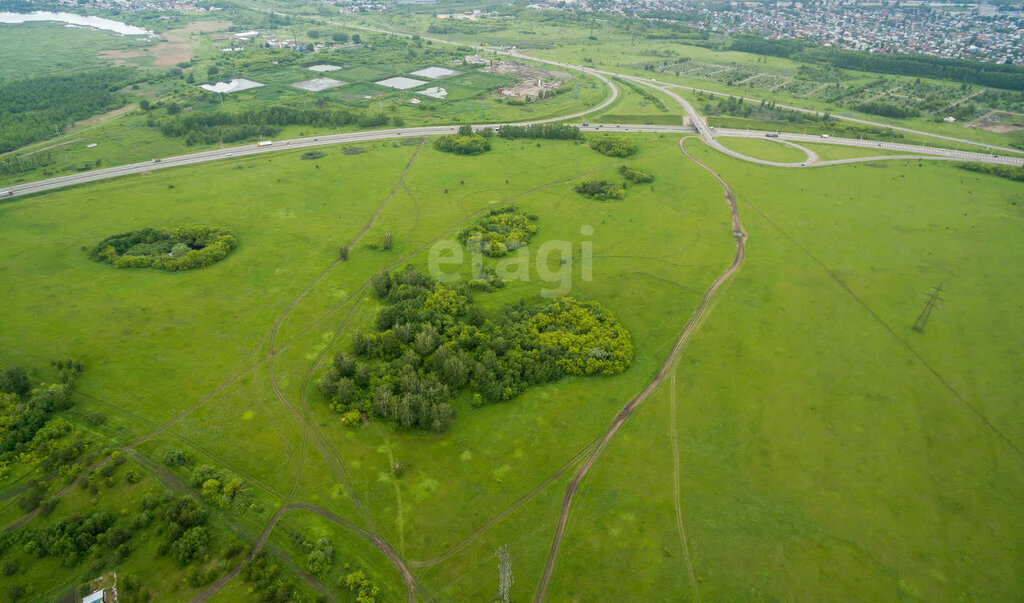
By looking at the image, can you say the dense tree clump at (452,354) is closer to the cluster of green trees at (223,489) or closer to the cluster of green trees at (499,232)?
the cluster of green trees at (223,489)

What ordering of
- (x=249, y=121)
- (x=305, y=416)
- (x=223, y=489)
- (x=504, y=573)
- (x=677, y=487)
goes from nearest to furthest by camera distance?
(x=504, y=573) → (x=223, y=489) → (x=677, y=487) → (x=305, y=416) → (x=249, y=121)

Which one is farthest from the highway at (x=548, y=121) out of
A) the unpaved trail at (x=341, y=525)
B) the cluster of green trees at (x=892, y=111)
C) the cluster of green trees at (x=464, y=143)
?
the unpaved trail at (x=341, y=525)

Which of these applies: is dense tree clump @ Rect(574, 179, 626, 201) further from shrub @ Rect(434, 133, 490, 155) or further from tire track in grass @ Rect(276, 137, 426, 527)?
tire track in grass @ Rect(276, 137, 426, 527)

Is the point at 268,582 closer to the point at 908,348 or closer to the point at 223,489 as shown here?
the point at 223,489

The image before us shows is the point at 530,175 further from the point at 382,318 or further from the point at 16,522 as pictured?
the point at 16,522

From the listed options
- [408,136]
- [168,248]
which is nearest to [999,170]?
[408,136]
